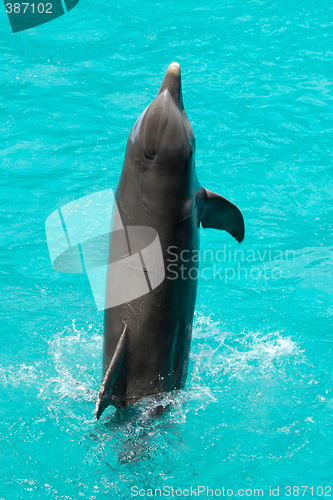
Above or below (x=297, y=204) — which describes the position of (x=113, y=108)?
above

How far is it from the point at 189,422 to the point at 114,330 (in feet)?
5.74

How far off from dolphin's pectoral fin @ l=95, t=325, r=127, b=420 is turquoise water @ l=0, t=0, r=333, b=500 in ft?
2.05

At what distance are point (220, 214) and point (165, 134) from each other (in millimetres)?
1239

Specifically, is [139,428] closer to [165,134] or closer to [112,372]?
[112,372]

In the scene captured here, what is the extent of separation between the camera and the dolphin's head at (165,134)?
473 cm

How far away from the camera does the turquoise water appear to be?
20.0ft

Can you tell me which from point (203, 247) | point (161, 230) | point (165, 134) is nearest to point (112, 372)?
point (161, 230)

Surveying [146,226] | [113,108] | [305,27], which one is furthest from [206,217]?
[305,27]

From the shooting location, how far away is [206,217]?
5.61 m

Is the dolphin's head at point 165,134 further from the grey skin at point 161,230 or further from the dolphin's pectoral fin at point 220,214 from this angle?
the dolphin's pectoral fin at point 220,214

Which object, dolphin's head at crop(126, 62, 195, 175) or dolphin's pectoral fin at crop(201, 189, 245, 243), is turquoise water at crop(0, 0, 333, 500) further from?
dolphin's head at crop(126, 62, 195, 175)

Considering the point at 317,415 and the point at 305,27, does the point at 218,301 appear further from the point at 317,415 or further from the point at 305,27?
the point at 305,27

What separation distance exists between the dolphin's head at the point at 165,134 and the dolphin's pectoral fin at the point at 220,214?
694 mm

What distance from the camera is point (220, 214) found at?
5.66 metres
